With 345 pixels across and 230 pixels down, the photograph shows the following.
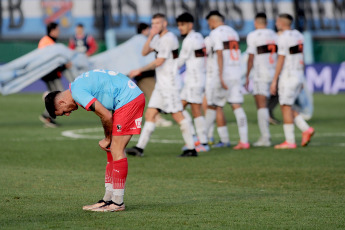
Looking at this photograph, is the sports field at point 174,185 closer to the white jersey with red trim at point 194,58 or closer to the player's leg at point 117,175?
the player's leg at point 117,175

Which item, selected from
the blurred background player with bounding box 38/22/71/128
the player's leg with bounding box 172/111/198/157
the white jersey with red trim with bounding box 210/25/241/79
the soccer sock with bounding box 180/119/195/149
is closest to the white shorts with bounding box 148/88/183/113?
the player's leg with bounding box 172/111/198/157

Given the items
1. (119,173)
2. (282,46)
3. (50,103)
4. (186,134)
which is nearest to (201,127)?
(186,134)

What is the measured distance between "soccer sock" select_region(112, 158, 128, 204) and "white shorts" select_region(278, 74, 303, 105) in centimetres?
676

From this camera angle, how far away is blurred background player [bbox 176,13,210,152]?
46.2 ft

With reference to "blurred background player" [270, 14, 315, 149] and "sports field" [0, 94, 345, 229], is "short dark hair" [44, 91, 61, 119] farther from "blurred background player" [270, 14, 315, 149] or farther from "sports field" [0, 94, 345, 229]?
"blurred background player" [270, 14, 315, 149]

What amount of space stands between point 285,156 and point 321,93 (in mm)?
18398

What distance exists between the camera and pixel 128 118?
8.24 metres

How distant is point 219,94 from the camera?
14.5 meters

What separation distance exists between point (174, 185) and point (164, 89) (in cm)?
328

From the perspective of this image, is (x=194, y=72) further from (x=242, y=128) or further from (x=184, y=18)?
(x=242, y=128)

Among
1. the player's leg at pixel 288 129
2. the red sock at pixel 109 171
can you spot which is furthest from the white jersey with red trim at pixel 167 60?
the red sock at pixel 109 171

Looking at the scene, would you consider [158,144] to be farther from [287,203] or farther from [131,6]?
[131,6]

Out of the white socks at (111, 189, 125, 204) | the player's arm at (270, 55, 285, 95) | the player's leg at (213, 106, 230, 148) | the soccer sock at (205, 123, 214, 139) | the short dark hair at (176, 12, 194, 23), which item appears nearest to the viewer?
the white socks at (111, 189, 125, 204)

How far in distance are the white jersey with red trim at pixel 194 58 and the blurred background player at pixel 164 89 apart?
916 mm
